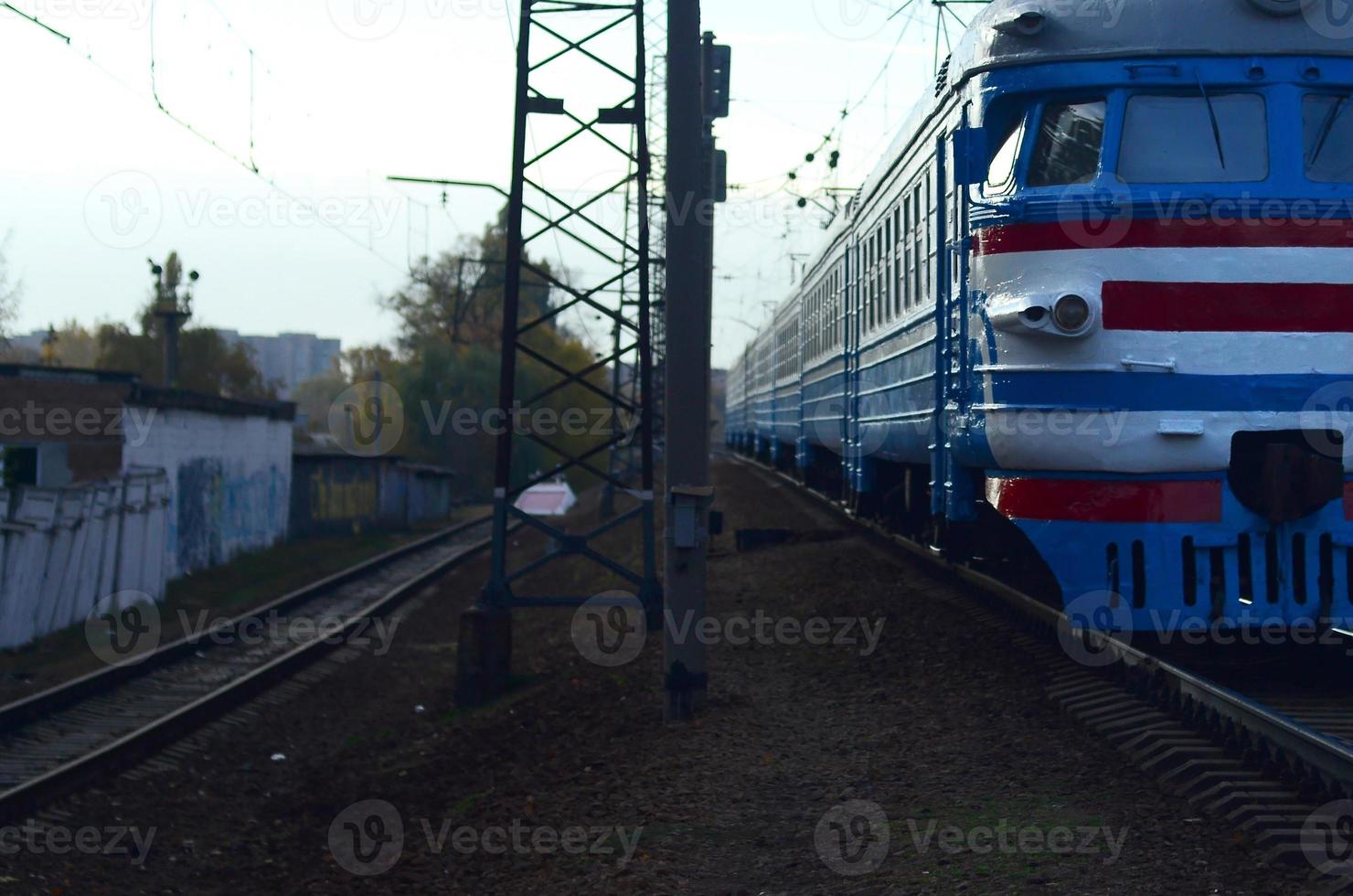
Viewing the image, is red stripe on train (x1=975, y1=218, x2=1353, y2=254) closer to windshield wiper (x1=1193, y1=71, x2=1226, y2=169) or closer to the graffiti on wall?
windshield wiper (x1=1193, y1=71, x2=1226, y2=169)

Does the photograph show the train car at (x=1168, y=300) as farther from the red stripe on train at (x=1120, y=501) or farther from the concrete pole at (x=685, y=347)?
the concrete pole at (x=685, y=347)

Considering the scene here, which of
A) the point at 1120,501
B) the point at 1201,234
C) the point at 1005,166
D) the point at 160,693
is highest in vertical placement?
the point at 1005,166

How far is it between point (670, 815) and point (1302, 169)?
4.30 metres

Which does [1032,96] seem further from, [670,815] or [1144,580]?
[670,815]

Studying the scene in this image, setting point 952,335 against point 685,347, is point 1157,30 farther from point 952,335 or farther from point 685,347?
point 685,347

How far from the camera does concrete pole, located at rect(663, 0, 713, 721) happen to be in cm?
838

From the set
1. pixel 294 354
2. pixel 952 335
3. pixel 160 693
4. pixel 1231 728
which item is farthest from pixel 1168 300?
pixel 294 354

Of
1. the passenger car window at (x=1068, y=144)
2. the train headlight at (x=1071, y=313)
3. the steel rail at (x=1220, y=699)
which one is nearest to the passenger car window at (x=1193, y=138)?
the passenger car window at (x=1068, y=144)

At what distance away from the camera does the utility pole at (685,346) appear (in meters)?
8.38

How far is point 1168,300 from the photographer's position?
6.65 metres

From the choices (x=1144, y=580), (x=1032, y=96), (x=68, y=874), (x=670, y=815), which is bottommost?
(x=68, y=874)

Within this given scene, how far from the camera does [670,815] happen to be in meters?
6.16

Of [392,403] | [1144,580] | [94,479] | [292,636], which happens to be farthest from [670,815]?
[392,403]

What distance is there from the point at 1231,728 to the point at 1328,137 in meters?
3.04
